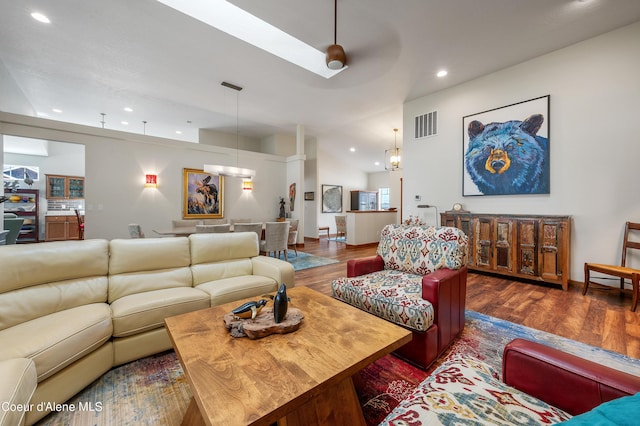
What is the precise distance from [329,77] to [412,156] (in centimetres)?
239

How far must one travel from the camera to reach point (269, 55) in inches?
144

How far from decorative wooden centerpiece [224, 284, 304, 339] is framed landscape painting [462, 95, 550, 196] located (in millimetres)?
4233

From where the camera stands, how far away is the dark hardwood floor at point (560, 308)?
7.09ft

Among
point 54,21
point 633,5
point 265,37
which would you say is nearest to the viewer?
point 633,5

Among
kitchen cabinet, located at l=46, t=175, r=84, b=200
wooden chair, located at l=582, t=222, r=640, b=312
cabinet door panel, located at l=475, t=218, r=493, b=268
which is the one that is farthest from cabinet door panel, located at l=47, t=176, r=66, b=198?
wooden chair, located at l=582, t=222, r=640, b=312

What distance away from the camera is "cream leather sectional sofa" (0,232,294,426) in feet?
4.05

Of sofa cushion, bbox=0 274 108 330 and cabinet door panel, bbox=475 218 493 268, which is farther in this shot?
cabinet door panel, bbox=475 218 493 268

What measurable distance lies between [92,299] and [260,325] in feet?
5.10

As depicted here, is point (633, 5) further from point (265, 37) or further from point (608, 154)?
point (265, 37)

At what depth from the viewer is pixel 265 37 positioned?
3459 millimetres

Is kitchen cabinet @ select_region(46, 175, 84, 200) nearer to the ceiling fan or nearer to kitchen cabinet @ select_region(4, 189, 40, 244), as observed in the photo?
kitchen cabinet @ select_region(4, 189, 40, 244)

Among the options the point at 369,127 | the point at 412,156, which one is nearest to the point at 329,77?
the point at 412,156

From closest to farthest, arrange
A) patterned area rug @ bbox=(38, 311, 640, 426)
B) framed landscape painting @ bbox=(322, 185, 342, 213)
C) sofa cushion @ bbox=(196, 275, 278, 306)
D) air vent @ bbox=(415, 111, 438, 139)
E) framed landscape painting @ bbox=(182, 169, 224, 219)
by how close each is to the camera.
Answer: patterned area rug @ bbox=(38, 311, 640, 426) < sofa cushion @ bbox=(196, 275, 278, 306) < air vent @ bbox=(415, 111, 438, 139) < framed landscape painting @ bbox=(182, 169, 224, 219) < framed landscape painting @ bbox=(322, 185, 342, 213)

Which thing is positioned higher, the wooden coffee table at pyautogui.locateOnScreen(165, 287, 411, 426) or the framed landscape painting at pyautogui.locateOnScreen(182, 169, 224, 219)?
the framed landscape painting at pyautogui.locateOnScreen(182, 169, 224, 219)
